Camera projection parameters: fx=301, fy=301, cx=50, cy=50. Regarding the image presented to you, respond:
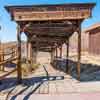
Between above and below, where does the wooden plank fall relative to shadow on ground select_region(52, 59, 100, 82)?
above

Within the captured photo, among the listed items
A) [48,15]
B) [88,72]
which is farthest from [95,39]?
[48,15]

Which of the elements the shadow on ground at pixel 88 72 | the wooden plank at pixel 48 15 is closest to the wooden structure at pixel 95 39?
the shadow on ground at pixel 88 72

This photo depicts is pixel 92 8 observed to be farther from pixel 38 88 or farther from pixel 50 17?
pixel 38 88

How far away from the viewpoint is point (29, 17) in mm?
11641

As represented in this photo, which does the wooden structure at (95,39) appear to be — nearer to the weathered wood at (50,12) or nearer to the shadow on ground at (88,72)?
the shadow on ground at (88,72)

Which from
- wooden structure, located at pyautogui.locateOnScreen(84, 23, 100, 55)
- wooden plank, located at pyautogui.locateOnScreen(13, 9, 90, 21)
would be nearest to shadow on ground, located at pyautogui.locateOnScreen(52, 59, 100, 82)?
wooden plank, located at pyautogui.locateOnScreen(13, 9, 90, 21)

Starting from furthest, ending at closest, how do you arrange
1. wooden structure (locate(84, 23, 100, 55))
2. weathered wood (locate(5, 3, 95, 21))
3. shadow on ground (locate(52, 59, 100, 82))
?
wooden structure (locate(84, 23, 100, 55)) < shadow on ground (locate(52, 59, 100, 82)) < weathered wood (locate(5, 3, 95, 21))

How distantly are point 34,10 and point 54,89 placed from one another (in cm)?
325

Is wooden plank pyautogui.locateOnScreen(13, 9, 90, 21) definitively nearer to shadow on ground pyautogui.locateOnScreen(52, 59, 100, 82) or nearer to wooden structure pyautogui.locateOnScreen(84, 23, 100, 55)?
shadow on ground pyautogui.locateOnScreen(52, 59, 100, 82)

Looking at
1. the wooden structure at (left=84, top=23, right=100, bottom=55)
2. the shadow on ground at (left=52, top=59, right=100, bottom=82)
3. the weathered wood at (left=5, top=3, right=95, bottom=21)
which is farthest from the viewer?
the wooden structure at (left=84, top=23, right=100, bottom=55)

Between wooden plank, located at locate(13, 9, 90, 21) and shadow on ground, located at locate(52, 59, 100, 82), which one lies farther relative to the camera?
shadow on ground, located at locate(52, 59, 100, 82)

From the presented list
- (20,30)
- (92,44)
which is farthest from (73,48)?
(20,30)

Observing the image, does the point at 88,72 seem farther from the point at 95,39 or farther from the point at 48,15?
the point at 95,39

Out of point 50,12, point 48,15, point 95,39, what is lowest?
point 95,39
